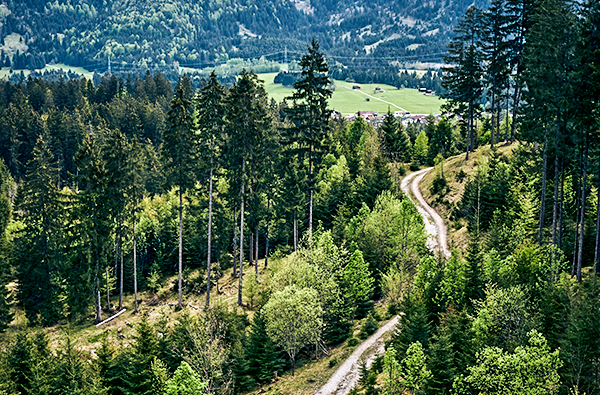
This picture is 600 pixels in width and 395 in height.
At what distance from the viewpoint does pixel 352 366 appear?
140ft

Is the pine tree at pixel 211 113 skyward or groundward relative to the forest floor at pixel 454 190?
skyward

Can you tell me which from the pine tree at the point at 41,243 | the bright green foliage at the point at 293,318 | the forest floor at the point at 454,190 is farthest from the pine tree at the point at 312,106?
the pine tree at the point at 41,243

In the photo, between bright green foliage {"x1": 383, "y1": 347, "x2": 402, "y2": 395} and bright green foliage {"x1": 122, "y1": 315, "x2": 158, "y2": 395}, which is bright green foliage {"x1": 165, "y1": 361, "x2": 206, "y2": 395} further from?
bright green foliage {"x1": 383, "y1": 347, "x2": 402, "y2": 395}

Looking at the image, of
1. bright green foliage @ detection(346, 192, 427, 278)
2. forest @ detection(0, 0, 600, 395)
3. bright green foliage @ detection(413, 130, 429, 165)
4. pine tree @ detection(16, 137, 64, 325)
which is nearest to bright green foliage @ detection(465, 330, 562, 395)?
forest @ detection(0, 0, 600, 395)

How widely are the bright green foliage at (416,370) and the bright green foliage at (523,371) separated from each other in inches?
130

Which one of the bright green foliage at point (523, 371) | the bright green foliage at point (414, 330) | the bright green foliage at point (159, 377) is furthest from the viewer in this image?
the bright green foliage at point (159, 377)

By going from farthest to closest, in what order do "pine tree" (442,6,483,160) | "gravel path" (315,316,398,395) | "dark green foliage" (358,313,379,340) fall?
"pine tree" (442,6,483,160) → "dark green foliage" (358,313,379,340) → "gravel path" (315,316,398,395)

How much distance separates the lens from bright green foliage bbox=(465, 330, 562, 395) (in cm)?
2875

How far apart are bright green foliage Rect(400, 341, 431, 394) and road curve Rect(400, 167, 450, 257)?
1684 centimetres

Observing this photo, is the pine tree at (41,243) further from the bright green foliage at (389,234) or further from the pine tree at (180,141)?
the bright green foliage at (389,234)

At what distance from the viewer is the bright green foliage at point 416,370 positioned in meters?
32.8

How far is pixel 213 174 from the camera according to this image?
5750 cm

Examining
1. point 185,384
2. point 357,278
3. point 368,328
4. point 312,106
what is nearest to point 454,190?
point 312,106

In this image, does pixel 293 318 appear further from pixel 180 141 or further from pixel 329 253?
pixel 180 141
